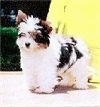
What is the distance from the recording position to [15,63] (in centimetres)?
263

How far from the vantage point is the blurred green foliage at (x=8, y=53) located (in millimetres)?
2548

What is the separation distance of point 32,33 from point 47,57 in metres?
0.12

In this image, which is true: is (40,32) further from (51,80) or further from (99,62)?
(99,62)

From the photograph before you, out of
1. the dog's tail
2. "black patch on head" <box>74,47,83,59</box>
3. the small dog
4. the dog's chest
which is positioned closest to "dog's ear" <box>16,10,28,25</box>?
the small dog

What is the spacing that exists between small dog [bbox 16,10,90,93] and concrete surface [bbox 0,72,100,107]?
0.04 metres

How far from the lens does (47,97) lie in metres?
1.43

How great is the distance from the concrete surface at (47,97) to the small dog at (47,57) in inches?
1.6

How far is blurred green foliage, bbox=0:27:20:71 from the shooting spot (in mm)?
2548

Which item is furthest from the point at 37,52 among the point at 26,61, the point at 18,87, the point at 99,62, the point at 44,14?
the point at 44,14

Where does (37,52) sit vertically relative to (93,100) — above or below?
above

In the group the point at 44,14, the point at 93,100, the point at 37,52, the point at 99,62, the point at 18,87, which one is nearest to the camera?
the point at 93,100

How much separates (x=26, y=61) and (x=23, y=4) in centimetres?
112

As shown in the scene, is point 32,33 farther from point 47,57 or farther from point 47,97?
point 47,97

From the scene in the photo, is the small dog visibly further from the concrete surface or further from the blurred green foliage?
the blurred green foliage
